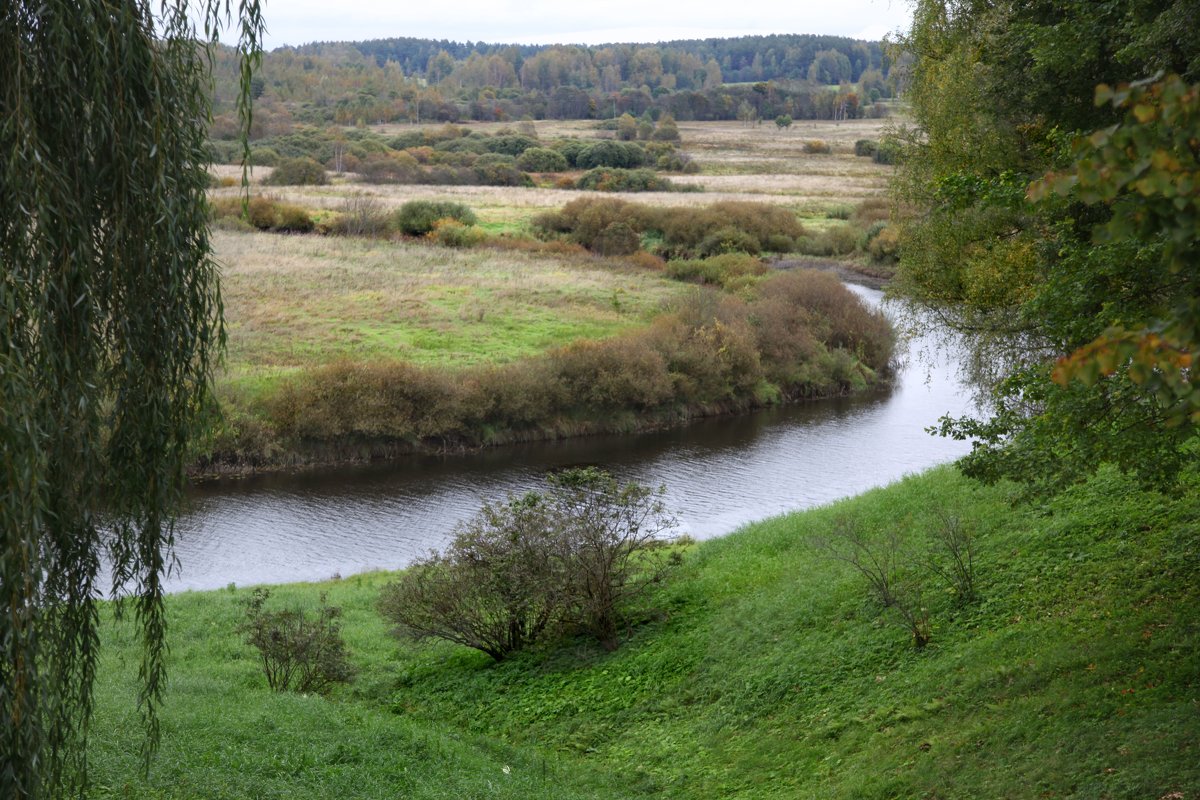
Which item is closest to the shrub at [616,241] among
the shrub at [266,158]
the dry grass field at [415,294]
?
the dry grass field at [415,294]

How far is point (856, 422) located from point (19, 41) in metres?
38.4

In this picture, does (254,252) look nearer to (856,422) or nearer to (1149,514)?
(856,422)

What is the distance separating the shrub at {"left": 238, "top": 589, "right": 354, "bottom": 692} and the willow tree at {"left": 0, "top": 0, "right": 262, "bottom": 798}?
8.62 metres

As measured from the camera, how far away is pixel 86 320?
6.44m

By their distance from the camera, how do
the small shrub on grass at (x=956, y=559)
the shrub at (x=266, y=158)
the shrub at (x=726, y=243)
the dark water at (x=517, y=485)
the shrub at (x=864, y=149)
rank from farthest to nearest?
the shrub at (x=864, y=149) → the shrub at (x=266, y=158) → the shrub at (x=726, y=243) → the dark water at (x=517, y=485) → the small shrub on grass at (x=956, y=559)

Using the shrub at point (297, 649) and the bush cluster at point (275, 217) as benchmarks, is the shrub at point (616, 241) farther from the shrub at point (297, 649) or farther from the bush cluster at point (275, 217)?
the shrub at point (297, 649)

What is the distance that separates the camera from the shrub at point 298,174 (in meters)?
90.2

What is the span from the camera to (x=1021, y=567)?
15.2 m

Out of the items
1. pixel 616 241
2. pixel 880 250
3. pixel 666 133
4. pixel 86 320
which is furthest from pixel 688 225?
pixel 666 133

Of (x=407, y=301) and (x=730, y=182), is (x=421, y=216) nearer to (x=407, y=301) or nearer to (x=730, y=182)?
(x=407, y=301)

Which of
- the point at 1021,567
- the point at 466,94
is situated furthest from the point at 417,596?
the point at 466,94

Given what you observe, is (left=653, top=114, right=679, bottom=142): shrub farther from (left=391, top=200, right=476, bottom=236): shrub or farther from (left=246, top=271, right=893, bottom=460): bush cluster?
(left=246, top=271, right=893, bottom=460): bush cluster

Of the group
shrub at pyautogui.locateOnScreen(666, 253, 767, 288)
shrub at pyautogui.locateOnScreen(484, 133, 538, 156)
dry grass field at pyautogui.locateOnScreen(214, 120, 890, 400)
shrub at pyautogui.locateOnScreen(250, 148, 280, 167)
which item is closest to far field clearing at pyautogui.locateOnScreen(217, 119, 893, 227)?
dry grass field at pyautogui.locateOnScreen(214, 120, 890, 400)

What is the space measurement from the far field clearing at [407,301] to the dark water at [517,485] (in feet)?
23.7
